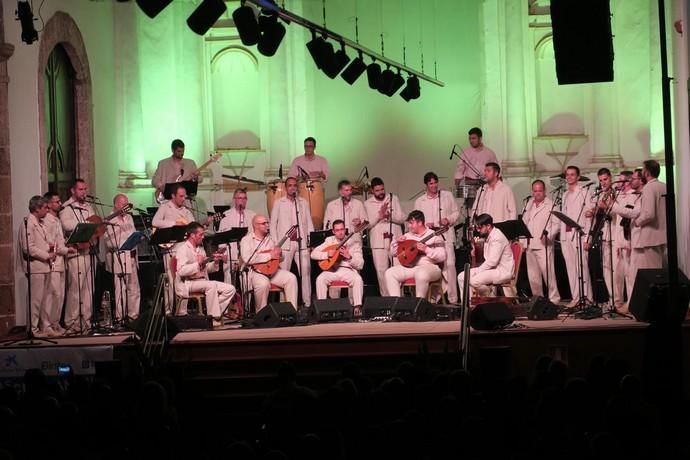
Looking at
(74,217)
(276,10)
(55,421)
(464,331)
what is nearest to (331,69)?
(276,10)

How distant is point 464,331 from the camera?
38.0 feet

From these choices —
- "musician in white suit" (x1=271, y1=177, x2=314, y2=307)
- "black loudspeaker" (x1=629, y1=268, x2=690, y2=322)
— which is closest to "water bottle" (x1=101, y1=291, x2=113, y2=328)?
"musician in white suit" (x1=271, y1=177, x2=314, y2=307)

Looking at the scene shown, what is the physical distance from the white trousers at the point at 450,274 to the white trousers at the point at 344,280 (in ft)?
4.61

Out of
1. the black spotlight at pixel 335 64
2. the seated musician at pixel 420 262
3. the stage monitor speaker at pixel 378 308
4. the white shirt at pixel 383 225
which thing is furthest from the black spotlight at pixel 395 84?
the stage monitor speaker at pixel 378 308

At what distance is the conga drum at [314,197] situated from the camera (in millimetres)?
17141

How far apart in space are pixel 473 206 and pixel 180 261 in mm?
4573

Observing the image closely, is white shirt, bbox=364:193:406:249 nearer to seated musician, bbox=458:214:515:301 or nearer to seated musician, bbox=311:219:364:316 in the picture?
seated musician, bbox=311:219:364:316

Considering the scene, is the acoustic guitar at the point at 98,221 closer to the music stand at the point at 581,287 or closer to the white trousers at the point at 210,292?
the white trousers at the point at 210,292

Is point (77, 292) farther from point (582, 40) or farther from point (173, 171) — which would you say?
point (582, 40)

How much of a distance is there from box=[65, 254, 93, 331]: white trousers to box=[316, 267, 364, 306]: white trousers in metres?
2.98

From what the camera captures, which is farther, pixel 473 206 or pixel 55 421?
pixel 473 206

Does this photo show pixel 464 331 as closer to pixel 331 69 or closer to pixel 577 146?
pixel 331 69

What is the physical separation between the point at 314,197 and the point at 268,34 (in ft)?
15.2

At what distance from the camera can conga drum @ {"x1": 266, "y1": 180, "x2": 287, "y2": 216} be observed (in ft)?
56.4
